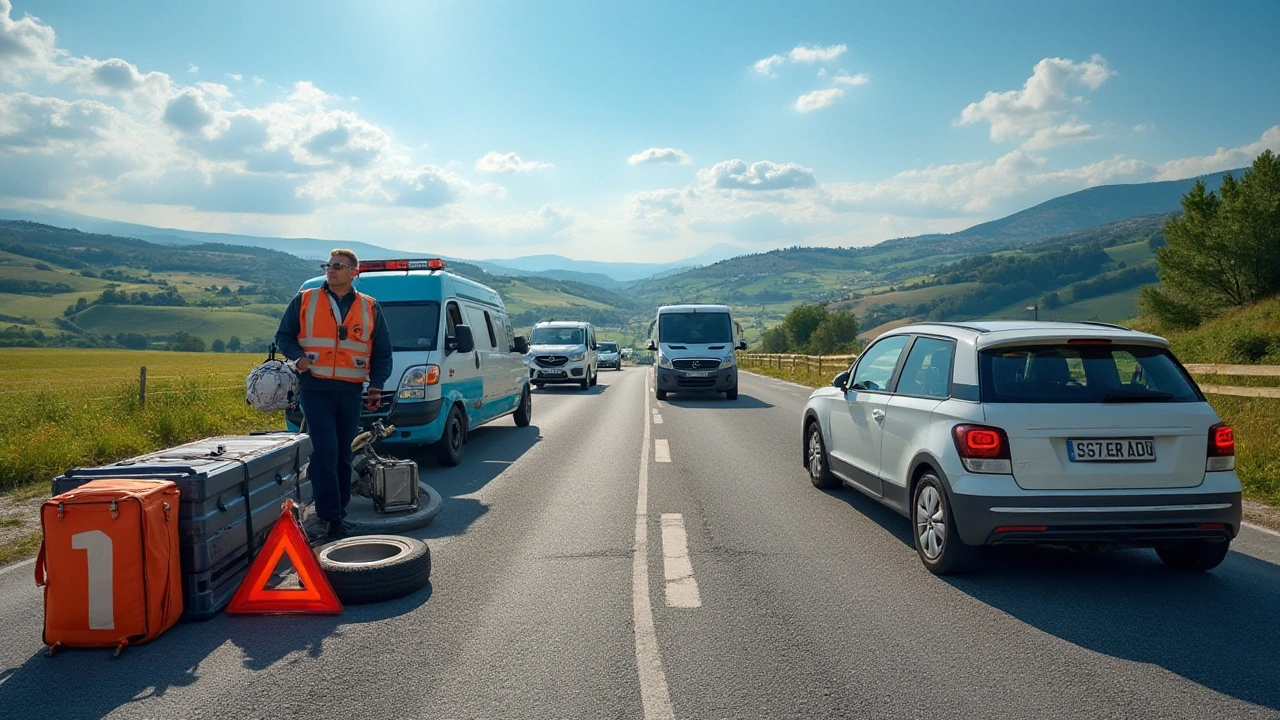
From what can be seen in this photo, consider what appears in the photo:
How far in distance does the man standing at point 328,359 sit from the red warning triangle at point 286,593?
1.50 meters

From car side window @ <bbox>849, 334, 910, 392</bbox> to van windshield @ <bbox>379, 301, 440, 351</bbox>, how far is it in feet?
16.8

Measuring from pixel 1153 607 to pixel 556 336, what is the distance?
22.7m

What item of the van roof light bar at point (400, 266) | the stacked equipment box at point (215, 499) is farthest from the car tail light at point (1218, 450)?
the van roof light bar at point (400, 266)

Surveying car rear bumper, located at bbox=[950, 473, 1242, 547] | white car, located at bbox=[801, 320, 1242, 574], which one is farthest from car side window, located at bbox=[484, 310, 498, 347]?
car rear bumper, located at bbox=[950, 473, 1242, 547]

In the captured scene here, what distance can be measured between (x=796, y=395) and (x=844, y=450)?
15.8 m

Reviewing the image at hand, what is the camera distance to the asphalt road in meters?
3.26

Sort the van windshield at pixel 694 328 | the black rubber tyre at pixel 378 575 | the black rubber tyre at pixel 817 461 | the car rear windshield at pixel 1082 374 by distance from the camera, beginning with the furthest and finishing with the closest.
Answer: the van windshield at pixel 694 328, the black rubber tyre at pixel 817 461, the car rear windshield at pixel 1082 374, the black rubber tyre at pixel 378 575

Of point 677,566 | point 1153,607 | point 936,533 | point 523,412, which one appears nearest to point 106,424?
point 523,412

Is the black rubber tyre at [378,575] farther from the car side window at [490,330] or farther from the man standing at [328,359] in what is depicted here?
the car side window at [490,330]

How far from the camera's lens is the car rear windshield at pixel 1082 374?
4.89 m

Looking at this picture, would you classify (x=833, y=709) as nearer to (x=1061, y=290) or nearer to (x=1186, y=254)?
(x=1186, y=254)

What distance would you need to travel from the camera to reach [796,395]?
22688 mm

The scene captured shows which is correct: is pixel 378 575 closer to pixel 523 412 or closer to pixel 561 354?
pixel 523 412

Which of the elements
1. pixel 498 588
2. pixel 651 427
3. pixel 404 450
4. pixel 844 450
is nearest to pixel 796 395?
pixel 651 427
